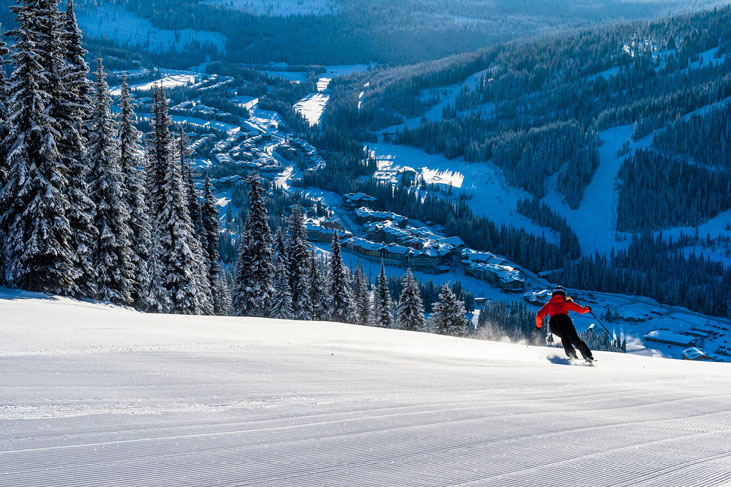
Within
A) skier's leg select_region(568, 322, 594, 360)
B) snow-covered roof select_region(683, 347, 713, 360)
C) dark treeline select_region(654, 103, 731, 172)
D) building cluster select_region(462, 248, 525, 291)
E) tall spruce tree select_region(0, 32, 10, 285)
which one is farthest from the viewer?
dark treeline select_region(654, 103, 731, 172)

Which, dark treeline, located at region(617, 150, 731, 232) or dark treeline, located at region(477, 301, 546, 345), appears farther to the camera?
dark treeline, located at region(617, 150, 731, 232)

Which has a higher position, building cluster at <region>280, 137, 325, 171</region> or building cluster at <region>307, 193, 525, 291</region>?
building cluster at <region>280, 137, 325, 171</region>

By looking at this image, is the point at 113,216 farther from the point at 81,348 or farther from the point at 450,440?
the point at 450,440

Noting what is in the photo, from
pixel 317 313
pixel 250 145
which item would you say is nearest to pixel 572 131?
pixel 250 145

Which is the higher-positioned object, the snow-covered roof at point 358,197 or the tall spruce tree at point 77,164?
the tall spruce tree at point 77,164

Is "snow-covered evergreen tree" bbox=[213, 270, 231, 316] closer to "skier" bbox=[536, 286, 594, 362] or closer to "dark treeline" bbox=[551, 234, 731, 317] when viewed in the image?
"skier" bbox=[536, 286, 594, 362]

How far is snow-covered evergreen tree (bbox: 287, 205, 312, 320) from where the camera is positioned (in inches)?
1660

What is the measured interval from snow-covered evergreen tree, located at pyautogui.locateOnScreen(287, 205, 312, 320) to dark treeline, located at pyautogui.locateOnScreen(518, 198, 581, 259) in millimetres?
92214

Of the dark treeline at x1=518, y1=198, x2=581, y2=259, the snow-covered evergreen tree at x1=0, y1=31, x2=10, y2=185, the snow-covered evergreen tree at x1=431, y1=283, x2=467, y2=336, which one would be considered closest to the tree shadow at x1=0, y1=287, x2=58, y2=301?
the snow-covered evergreen tree at x1=0, y1=31, x2=10, y2=185

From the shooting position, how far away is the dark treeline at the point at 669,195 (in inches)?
5167

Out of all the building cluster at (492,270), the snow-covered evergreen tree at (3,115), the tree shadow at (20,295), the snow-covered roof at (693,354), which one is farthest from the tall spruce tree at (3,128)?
the building cluster at (492,270)

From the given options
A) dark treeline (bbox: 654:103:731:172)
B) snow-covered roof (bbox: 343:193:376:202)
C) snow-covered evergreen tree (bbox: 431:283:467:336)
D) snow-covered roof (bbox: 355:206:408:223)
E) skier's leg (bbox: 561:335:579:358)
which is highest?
dark treeline (bbox: 654:103:731:172)

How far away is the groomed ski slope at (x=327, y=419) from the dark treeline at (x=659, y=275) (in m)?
101

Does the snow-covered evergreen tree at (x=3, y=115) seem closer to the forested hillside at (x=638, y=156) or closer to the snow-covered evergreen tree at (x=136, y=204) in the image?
the snow-covered evergreen tree at (x=136, y=204)
